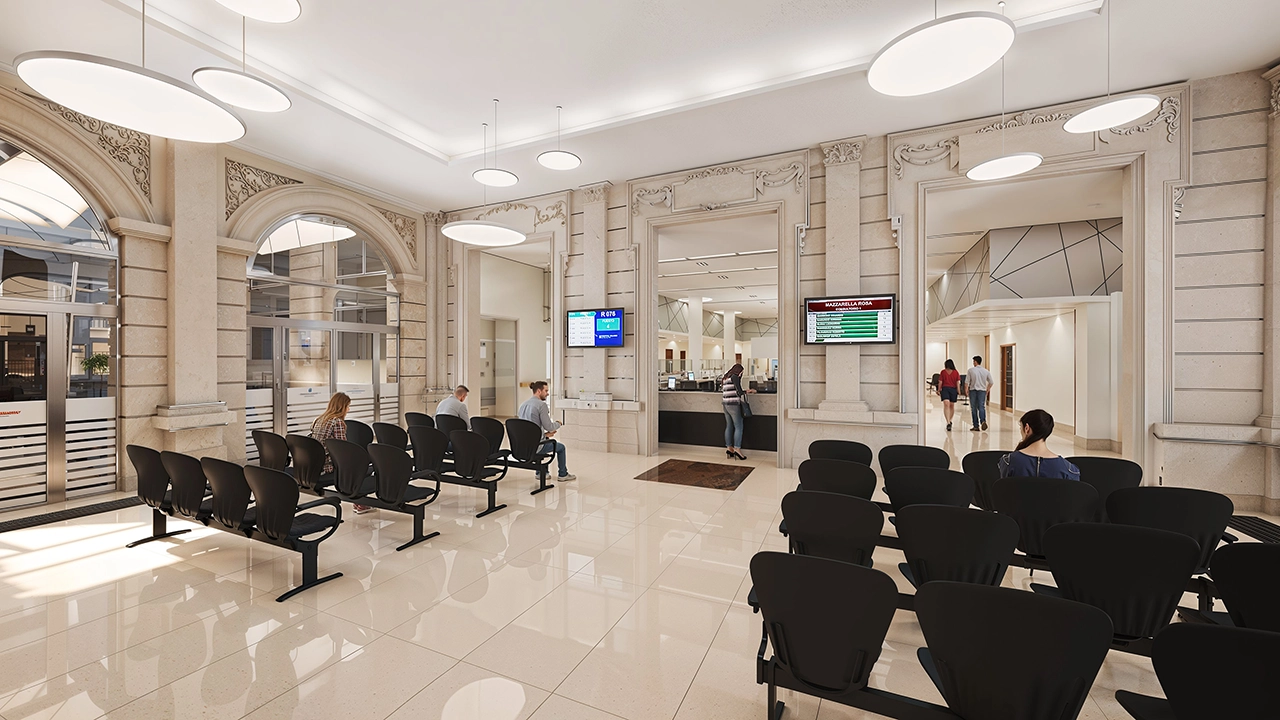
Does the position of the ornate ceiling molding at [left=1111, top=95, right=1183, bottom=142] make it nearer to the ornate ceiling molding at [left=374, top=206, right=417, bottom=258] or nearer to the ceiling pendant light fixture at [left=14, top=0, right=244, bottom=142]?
the ceiling pendant light fixture at [left=14, top=0, right=244, bottom=142]

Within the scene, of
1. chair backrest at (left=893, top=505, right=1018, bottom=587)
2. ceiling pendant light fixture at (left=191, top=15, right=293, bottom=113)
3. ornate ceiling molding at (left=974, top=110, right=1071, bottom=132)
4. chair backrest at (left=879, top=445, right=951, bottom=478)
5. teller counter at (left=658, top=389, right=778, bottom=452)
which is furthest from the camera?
teller counter at (left=658, top=389, right=778, bottom=452)

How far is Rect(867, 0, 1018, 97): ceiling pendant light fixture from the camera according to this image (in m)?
3.26

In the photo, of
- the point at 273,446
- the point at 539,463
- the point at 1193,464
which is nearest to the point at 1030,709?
the point at 539,463

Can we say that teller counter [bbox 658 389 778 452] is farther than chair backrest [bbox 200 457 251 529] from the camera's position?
Yes

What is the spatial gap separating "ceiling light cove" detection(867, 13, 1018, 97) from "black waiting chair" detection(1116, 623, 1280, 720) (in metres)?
3.40

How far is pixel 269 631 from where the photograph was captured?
8.96 ft

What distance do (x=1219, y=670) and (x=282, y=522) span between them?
4.07 m

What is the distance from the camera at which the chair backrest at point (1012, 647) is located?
1366 mm

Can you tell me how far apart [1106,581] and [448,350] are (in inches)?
373

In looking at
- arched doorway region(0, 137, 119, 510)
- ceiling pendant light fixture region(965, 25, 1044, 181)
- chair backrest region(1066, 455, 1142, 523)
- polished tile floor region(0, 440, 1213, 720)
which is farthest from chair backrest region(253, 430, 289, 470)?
ceiling pendant light fixture region(965, 25, 1044, 181)

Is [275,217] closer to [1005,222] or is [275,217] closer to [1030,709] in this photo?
[1030,709]

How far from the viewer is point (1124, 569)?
1.95m

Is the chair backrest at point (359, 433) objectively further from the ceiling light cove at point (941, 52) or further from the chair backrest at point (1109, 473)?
the chair backrest at point (1109, 473)

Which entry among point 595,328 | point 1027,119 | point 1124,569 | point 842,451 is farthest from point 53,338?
point 1027,119
